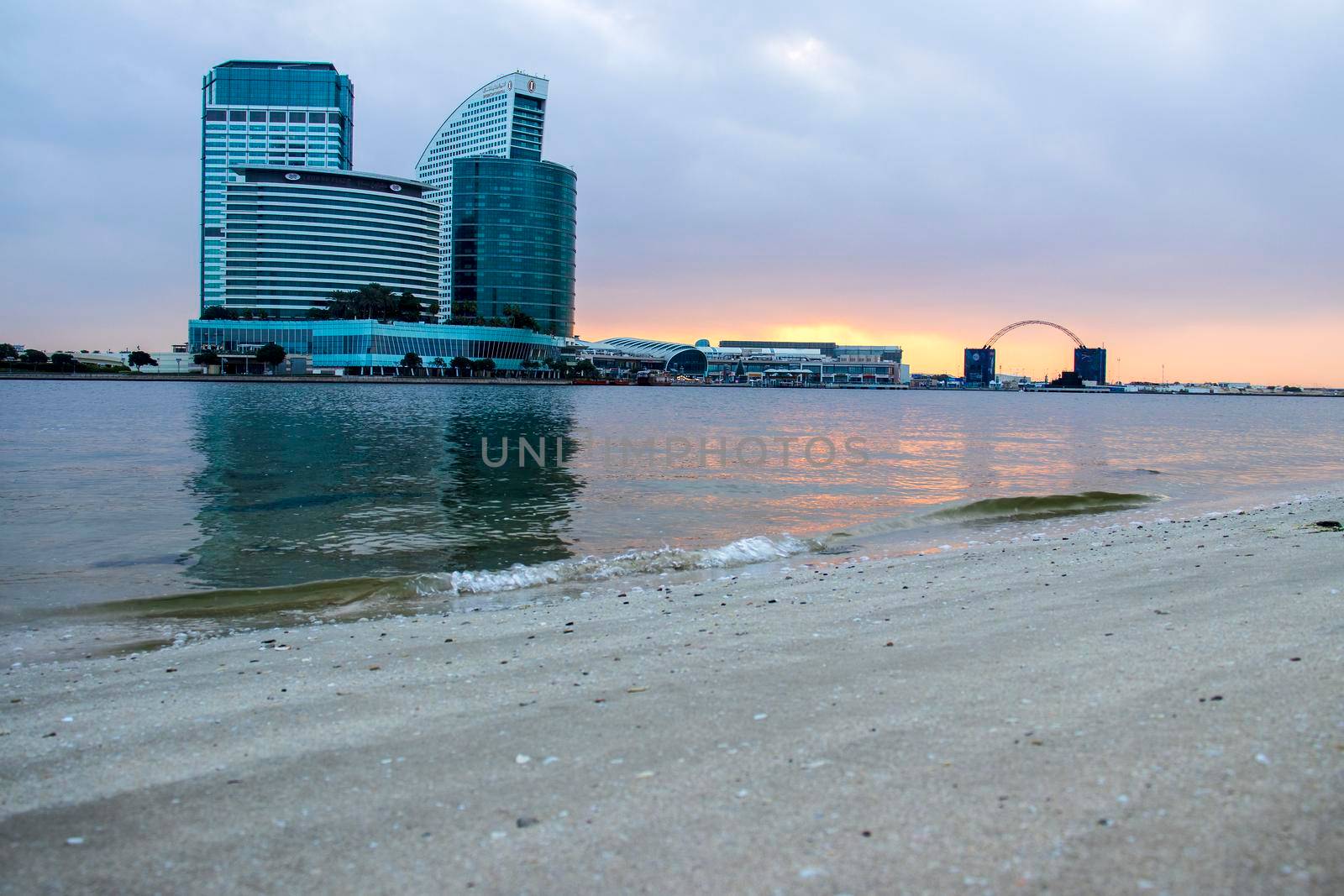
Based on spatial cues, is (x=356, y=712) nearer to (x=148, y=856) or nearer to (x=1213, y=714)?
(x=148, y=856)

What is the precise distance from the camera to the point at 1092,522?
20.0 metres

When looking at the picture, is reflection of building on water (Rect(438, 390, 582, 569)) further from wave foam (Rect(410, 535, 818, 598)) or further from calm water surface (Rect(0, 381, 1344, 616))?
wave foam (Rect(410, 535, 818, 598))

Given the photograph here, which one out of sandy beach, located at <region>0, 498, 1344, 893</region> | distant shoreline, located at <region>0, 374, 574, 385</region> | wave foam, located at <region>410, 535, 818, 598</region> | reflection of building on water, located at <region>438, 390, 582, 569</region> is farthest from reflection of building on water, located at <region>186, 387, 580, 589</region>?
distant shoreline, located at <region>0, 374, 574, 385</region>

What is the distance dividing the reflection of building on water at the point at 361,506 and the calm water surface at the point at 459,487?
10cm

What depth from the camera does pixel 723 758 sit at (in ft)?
16.9

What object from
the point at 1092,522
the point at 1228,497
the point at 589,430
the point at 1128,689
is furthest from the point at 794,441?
the point at 1128,689

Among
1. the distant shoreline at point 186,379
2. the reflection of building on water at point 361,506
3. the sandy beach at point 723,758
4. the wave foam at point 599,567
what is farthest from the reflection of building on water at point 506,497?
the distant shoreline at point 186,379

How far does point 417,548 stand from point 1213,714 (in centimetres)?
1427

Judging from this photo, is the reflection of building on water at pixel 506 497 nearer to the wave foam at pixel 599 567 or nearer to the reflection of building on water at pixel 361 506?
the reflection of building on water at pixel 361 506

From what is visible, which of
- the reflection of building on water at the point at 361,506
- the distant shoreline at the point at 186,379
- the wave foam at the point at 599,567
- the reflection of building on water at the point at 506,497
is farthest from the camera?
the distant shoreline at the point at 186,379

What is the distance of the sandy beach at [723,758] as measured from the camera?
3996mm

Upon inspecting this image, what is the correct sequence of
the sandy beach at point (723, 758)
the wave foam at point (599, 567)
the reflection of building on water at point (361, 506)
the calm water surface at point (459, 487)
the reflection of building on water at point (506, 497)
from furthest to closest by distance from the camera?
the reflection of building on water at point (506, 497)
the calm water surface at point (459, 487)
the reflection of building on water at point (361, 506)
the wave foam at point (599, 567)
the sandy beach at point (723, 758)

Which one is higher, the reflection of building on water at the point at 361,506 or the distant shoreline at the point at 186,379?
the distant shoreline at the point at 186,379

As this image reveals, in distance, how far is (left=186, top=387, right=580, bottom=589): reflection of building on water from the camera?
623 inches
